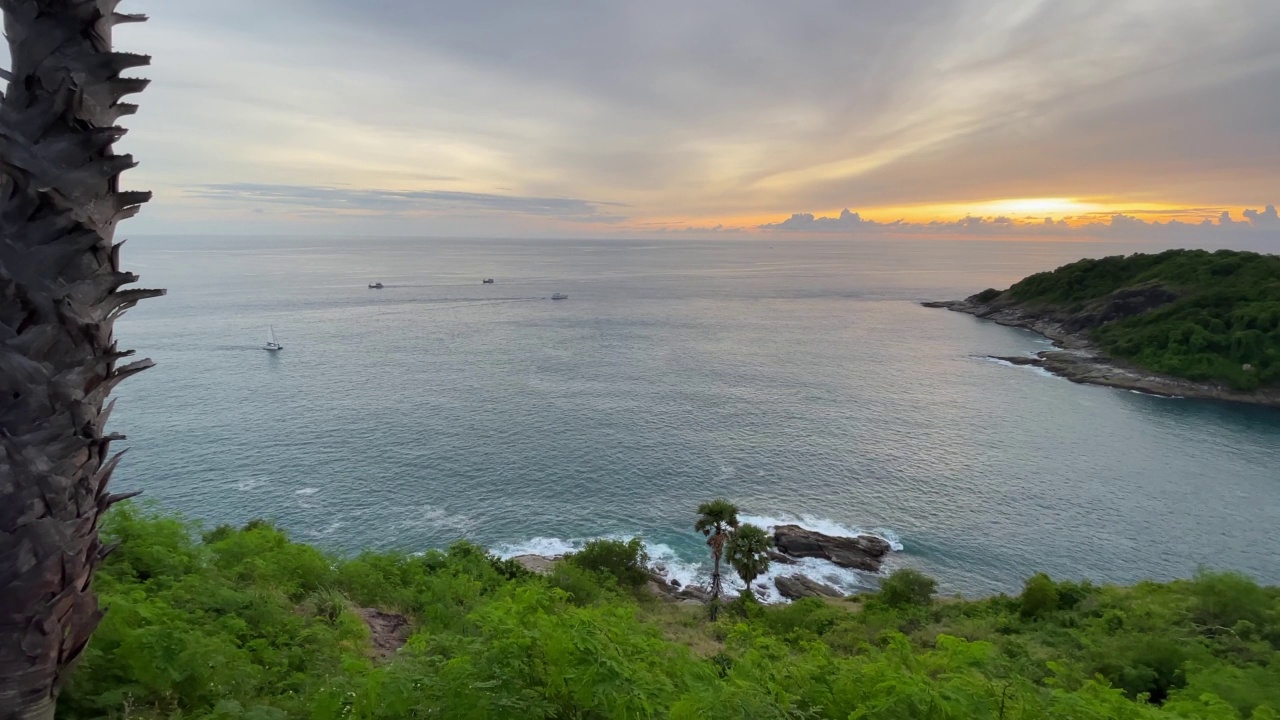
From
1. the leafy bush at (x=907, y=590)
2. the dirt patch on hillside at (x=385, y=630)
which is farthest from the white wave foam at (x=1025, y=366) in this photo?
the dirt patch on hillside at (x=385, y=630)

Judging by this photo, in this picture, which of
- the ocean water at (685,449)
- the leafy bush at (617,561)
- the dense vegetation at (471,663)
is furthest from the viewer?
the ocean water at (685,449)

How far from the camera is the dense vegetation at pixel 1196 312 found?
85312 millimetres

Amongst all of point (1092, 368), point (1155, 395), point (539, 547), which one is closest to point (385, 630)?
point (539, 547)

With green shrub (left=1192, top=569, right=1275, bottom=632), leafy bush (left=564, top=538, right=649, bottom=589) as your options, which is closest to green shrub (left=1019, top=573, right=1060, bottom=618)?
green shrub (left=1192, top=569, right=1275, bottom=632)

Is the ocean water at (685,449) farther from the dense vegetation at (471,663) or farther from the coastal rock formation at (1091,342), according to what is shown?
the dense vegetation at (471,663)

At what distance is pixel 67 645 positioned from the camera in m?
4.26

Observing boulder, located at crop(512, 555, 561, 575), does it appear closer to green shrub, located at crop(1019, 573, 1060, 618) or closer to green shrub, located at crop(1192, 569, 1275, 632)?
green shrub, located at crop(1019, 573, 1060, 618)

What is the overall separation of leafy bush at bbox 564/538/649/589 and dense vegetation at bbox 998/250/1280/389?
92.9 metres

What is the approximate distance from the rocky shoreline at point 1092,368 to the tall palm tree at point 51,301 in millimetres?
109605

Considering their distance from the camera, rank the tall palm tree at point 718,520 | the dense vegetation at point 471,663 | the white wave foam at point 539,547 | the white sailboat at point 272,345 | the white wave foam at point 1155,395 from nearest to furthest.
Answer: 1. the dense vegetation at point 471,663
2. the tall palm tree at point 718,520
3. the white wave foam at point 539,547
4. the white wave foam at point 1155,395
5. the white sailboat at point 272,345

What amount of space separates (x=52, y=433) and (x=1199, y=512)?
71.8 metres

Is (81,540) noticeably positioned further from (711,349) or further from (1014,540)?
(711,349)

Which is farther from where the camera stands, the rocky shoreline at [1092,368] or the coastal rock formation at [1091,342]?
the coastal rock formation at [1091,342]

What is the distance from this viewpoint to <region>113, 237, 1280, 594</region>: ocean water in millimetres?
46031
